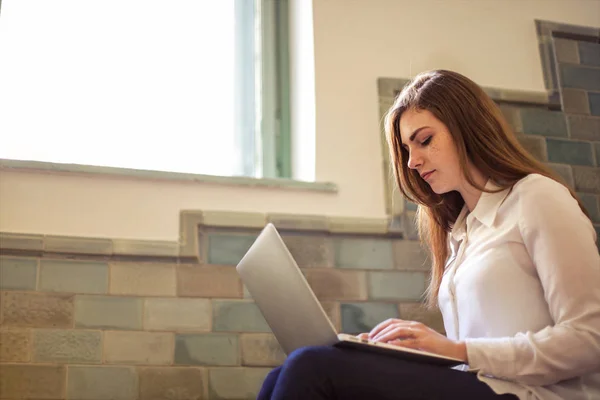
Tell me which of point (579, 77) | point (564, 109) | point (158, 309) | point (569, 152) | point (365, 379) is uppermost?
point (579, 77)

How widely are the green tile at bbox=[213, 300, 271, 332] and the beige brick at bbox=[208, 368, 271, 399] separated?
0.11m

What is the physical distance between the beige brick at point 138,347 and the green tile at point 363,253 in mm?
547

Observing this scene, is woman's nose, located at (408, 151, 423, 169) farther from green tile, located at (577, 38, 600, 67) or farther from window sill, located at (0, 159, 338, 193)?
green tile, located at (577, 38, 600, 67)

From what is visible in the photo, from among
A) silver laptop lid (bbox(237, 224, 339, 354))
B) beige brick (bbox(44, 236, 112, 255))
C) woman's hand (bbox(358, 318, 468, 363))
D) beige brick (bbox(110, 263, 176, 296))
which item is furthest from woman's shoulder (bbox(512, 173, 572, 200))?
beige brick (bbox(44, 236, 112, 255))

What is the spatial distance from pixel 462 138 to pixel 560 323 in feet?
1.52

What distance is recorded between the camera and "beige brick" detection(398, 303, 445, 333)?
223cm

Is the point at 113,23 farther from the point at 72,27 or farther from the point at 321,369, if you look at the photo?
the point at 321,369

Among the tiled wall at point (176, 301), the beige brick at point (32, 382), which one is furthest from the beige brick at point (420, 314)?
the beige brick at point (32, 382)

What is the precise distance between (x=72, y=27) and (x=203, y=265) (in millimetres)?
904

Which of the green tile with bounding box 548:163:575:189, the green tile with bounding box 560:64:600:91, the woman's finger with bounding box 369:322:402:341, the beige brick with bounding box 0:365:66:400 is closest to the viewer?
the woman's finger with bounding box 369:322:402:341

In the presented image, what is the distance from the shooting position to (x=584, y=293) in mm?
1327

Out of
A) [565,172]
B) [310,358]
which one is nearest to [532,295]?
[310,358]

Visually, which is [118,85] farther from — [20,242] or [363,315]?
[363,315]

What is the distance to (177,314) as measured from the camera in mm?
2041
